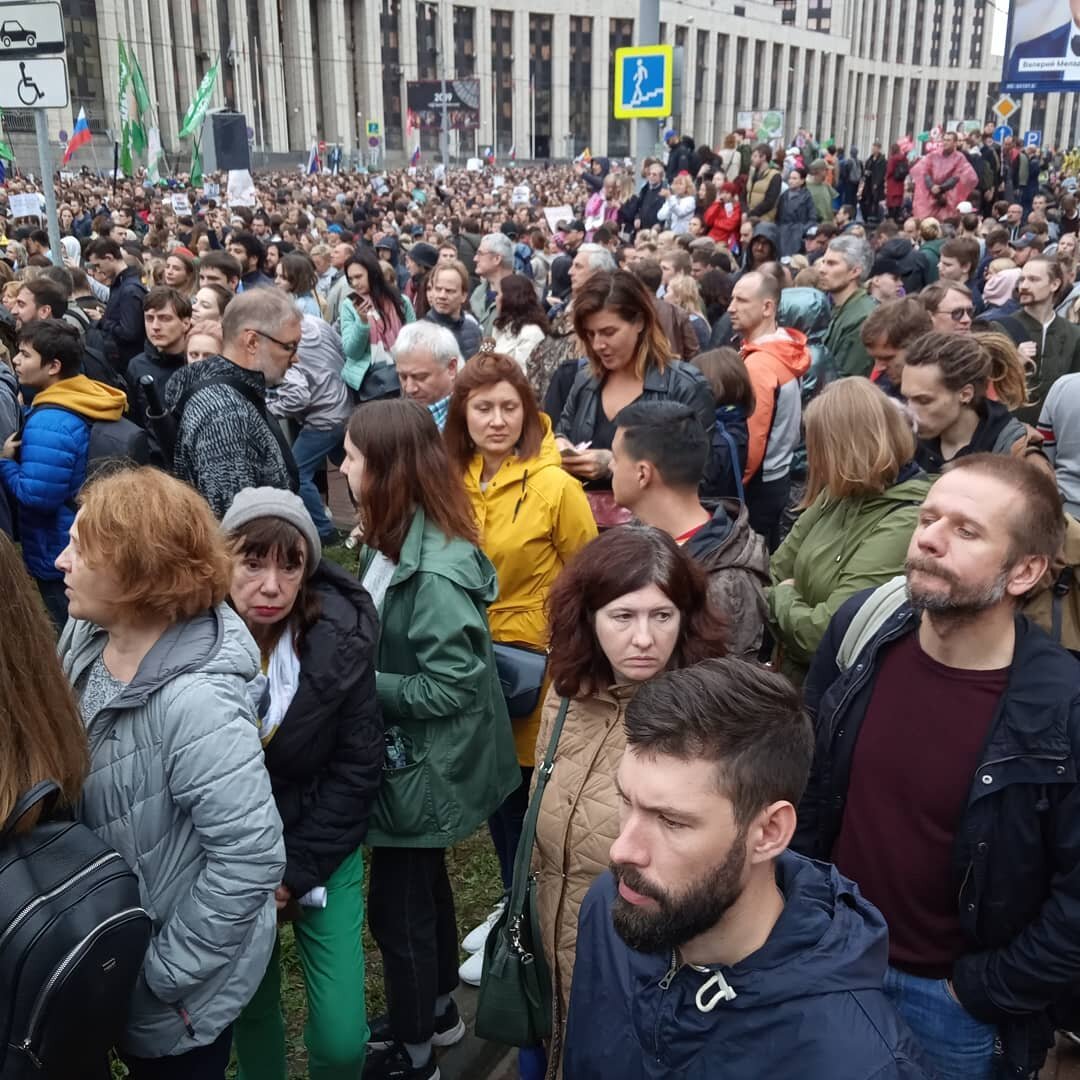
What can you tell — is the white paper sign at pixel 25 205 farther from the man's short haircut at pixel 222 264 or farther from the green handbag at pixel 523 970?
the green handbag at pixel 523 970

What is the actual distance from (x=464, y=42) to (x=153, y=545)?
265ft

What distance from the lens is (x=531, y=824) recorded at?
2.57 meters

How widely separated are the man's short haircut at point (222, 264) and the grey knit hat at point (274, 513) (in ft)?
16.2

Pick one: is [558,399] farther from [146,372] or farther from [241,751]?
[241,751]

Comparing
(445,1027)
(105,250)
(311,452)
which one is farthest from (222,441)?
(105,250)

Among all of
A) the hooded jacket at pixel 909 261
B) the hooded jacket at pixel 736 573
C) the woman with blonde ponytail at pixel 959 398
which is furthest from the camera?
the hooded jacket at pixel 909 261

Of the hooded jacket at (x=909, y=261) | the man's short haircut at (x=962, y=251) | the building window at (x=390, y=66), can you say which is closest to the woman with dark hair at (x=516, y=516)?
the man's short haircut at (x=962, y=251)

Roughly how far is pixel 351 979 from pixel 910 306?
3.95 m

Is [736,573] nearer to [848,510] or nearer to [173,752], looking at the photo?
[848,510]

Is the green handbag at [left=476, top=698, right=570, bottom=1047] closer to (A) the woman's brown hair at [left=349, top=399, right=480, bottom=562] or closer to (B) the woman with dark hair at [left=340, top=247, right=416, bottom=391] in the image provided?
(A) the woman's brown hair at [left=349, top=399, right=480, bottom=562]

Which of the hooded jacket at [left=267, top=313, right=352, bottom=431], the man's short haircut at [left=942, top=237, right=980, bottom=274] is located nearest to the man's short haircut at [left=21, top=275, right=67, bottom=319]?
the hooded jacket at [left=267, top=313, right=352, bottom=431]

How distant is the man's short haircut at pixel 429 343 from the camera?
4.80 meters

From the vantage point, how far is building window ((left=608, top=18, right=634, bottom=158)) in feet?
269

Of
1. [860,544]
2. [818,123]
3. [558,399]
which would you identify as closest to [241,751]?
[860,544]
